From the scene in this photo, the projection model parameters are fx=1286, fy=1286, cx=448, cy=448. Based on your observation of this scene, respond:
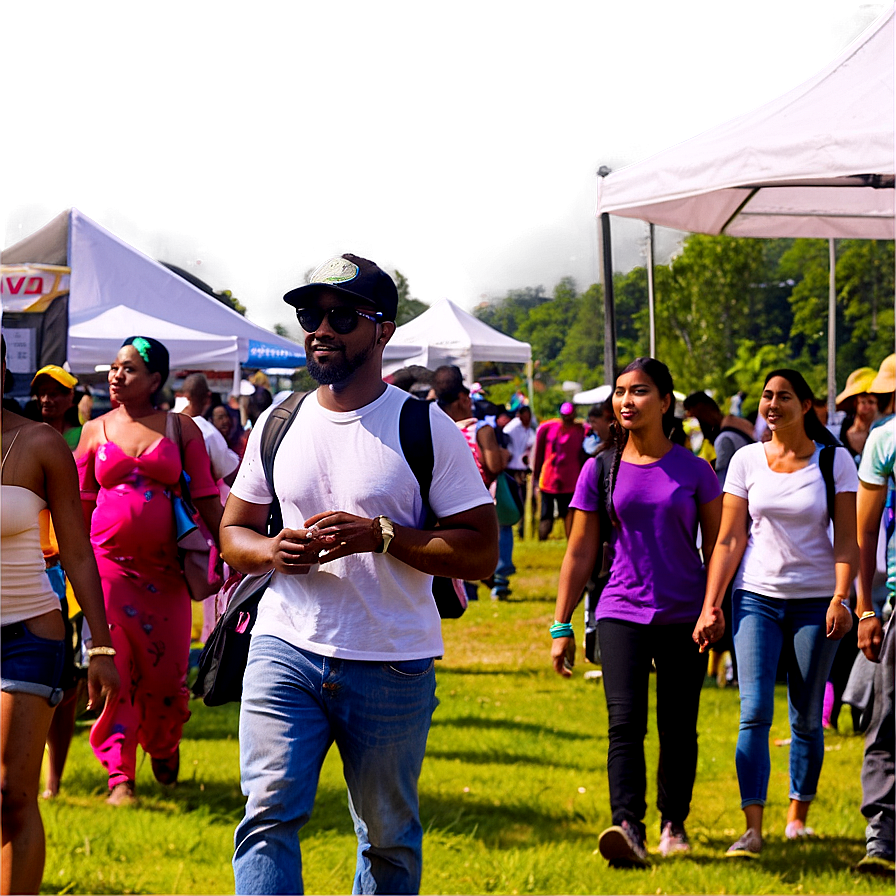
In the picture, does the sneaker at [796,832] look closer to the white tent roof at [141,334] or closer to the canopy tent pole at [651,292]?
the canopy tent pole at [651,292]

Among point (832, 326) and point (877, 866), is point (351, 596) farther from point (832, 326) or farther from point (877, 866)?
point (832, 326)

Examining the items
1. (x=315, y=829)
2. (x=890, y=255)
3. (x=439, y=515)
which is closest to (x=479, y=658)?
(x=315, y=829)

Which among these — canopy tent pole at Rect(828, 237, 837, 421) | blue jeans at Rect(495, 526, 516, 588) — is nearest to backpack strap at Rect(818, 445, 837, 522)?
canopy tent pole at Rect(828, 237, 837, 421)

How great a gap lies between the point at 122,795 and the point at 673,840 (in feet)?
8.78

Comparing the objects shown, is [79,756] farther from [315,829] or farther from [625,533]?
[625,533]

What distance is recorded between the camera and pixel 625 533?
5488 millimetres

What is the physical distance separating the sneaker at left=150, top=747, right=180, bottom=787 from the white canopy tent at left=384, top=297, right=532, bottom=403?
10.7 m

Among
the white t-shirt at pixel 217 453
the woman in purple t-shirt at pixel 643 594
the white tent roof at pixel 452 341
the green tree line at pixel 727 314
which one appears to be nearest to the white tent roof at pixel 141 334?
the white tent roof at pixel 452 341

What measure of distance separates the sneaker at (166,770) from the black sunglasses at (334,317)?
12.2ft

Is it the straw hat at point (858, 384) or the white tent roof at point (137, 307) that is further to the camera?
the white tent roof at point (137, 307)

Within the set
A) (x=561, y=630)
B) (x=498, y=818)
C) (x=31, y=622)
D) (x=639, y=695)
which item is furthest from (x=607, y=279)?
(x=31, y=622)

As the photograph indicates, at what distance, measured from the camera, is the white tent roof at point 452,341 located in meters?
17.5

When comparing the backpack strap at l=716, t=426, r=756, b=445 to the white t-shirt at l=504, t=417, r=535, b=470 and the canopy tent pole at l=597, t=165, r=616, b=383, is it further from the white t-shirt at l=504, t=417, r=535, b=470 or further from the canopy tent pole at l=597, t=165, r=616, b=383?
the white t-shirt at l=504, t=417, r=535, b=470

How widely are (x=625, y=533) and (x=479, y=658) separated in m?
5.67
